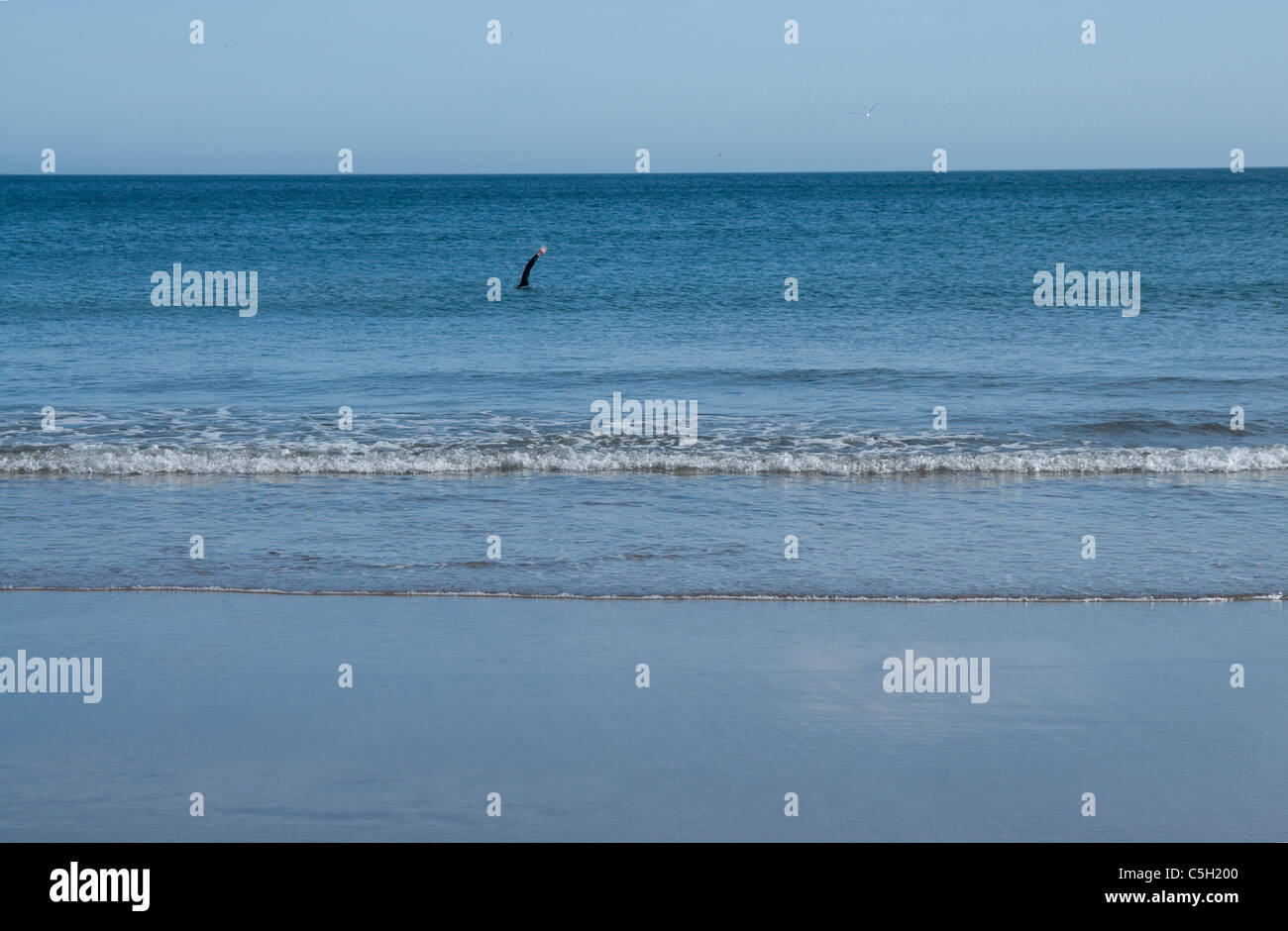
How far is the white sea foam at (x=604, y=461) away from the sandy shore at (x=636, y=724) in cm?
433

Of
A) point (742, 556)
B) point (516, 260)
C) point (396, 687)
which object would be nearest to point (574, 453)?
point (742, 556)

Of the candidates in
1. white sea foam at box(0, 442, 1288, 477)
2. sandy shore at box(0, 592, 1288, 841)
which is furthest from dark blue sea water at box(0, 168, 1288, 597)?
sandy shore at box(0, 592, 1288, 841)

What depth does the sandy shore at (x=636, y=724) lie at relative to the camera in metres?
4.75

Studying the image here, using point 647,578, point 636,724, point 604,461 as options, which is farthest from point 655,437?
point 636,724

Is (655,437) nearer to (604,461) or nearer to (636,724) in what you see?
(604,461)

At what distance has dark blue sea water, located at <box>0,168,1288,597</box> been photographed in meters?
8.67

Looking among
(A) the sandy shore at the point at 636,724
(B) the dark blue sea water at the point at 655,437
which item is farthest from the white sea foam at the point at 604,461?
(A) the sandy shore at the point at 636,724

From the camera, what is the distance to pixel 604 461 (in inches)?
479

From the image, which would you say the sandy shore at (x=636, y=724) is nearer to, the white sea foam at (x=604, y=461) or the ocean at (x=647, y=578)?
the ocean at (x=647, y=578)

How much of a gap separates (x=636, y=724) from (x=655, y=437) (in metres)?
7.83

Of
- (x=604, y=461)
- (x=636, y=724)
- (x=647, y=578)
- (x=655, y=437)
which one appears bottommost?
(x=636, y=724)

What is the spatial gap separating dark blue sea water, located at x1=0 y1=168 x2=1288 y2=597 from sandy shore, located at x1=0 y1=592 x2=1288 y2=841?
0.78 meters
